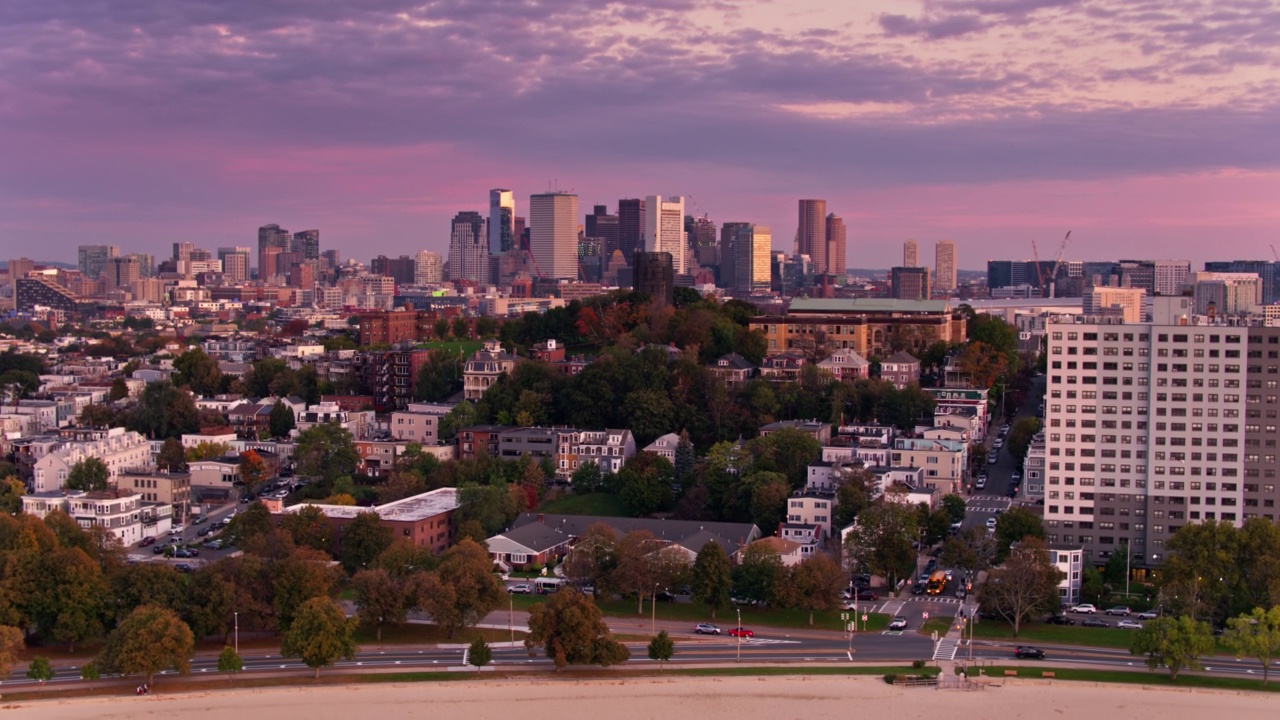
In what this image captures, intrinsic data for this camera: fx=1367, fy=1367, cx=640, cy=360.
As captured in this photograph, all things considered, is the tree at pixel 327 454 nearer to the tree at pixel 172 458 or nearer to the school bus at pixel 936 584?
the tree at pixel 172 458

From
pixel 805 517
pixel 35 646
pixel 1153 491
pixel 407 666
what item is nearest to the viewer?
pixel 407 666

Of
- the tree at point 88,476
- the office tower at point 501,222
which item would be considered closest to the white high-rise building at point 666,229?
the office tower at point 501,222

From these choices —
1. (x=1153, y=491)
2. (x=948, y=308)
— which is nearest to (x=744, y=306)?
(x=948, y=308)

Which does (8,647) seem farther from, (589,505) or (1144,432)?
(1144,432)

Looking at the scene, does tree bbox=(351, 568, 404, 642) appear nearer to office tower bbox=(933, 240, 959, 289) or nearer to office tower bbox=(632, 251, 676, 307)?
office tower bbox=(632, 251, 676, 307)

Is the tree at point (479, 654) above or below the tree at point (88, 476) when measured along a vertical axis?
below

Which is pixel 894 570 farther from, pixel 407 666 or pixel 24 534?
pixel 24 534
